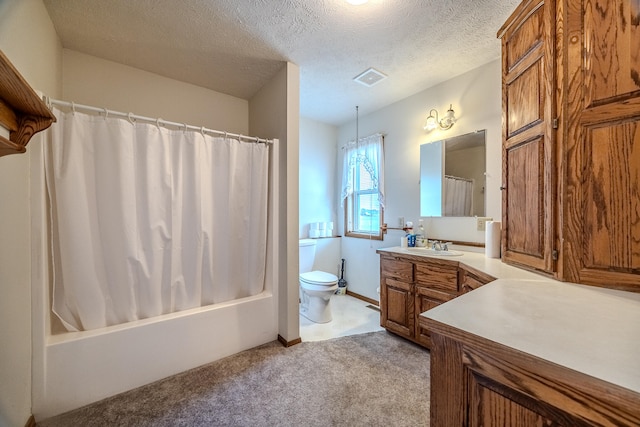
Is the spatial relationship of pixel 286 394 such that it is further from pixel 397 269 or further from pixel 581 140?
pixel 581 140

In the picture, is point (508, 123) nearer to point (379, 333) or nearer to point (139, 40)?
point (379, 333)

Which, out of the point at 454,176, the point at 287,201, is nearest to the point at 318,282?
the point at 287,201

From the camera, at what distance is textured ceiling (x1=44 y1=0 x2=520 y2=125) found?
5.22 ft

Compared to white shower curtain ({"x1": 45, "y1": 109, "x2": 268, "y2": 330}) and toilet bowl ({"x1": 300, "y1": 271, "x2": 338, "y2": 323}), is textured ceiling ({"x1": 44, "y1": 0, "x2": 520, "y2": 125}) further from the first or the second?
toilet bowl ({"x1": 300, "y1": 271, "x2": 338, "y2": 323})

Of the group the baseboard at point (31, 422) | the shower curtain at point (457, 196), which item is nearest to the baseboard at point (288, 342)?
the baseboard at point (31, 422)

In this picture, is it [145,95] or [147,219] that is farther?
[145,95]

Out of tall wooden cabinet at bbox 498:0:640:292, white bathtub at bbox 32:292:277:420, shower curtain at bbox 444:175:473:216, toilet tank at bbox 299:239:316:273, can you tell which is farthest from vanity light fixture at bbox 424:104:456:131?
white bathtub at bbox 32:292:277:420

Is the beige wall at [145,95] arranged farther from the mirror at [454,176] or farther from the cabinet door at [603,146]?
the cabinet door at [603,146]

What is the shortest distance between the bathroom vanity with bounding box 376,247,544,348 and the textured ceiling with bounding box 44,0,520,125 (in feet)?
5.52

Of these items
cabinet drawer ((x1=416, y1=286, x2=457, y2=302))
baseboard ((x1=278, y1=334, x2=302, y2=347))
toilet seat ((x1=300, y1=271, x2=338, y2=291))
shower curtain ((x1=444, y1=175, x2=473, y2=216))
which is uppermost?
shower curtain ((x1=444, y1=175, x2=473, y2=216))

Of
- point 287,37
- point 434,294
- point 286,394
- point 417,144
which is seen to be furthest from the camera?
point 417,144

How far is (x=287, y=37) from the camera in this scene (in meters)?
1.86

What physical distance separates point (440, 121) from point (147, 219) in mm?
2745

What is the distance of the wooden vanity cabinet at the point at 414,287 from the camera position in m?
1.87
